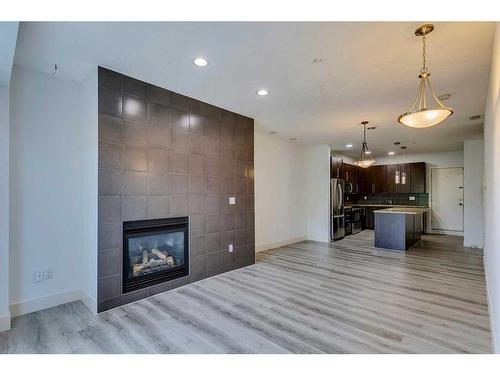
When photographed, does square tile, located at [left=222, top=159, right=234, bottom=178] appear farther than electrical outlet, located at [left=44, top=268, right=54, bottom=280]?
Yes

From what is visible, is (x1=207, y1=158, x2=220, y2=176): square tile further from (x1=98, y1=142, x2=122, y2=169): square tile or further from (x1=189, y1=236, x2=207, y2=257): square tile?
(x1=98, y1=142, x2=122, y2=169): square tile

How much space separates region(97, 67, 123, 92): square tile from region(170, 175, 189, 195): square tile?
127 cm

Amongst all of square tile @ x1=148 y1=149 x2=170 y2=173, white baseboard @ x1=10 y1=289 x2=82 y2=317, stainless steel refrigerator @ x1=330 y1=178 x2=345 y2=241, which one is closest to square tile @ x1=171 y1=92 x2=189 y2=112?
square tile @ x1=148 y1=149 x2=170 y2=173

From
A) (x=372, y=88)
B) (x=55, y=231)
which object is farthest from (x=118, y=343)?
(x=372, y=88)

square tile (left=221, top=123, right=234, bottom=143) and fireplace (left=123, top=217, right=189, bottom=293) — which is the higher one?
square tile (left=221, top=123, right=234, bottom=143)

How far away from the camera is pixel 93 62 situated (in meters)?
2.73

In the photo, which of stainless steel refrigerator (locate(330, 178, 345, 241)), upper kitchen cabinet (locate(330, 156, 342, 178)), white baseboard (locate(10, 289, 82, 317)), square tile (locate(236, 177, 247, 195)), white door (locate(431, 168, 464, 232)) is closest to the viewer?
white baseboard (locate(10, 289, 82, 317))

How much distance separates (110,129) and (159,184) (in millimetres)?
871

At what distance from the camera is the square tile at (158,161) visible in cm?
327

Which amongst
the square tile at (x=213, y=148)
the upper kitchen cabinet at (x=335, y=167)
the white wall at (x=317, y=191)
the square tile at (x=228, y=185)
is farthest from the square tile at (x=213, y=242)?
the upper kitchen cabinet at (x=335, y=167)

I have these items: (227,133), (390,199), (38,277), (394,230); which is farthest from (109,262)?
(390,199)

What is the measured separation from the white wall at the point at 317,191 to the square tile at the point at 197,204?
4.22 m

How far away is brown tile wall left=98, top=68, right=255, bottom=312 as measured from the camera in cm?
291

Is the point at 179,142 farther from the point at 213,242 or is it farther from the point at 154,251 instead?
the point at 213,242
